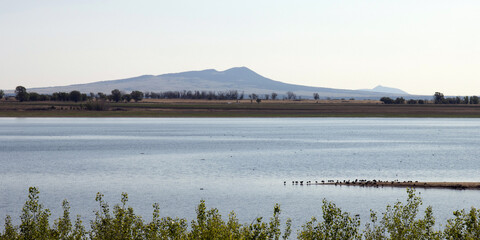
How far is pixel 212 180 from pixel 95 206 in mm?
16550

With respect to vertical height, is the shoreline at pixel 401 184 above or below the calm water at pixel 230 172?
above

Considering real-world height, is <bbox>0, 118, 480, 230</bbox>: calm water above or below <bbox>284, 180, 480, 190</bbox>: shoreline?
below

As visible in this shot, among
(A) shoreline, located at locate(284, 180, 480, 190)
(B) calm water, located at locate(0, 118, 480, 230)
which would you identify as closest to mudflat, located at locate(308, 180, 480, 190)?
(A) shoreline, located at locate(284, 180, 480, 190)

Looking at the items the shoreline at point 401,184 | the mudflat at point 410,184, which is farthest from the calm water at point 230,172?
the mudflat at point 410,184

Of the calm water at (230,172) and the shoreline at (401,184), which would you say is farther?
the shoreline at (401,184)

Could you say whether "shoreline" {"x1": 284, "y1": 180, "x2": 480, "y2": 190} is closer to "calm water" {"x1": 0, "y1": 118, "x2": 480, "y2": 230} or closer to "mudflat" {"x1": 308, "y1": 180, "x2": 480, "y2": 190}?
"mudflat" {"x1": 308, "y1": 180, "x2": 480, "y2": 190}

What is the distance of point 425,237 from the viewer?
2747cm

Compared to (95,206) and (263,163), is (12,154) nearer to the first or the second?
(263,163)

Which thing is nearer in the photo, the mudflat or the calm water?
the calm water

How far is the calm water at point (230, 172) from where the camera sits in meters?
46.7

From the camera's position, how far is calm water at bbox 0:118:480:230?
46.7 m

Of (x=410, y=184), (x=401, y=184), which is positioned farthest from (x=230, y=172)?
(x=410, y=184)

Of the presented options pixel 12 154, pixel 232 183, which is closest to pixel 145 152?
pixel 12 154

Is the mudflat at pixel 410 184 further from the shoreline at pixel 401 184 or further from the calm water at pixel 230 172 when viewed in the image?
the calm water at pixel 230 172
